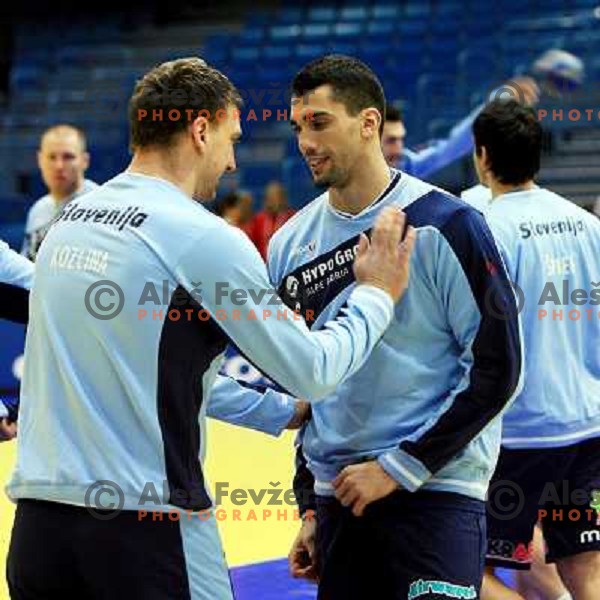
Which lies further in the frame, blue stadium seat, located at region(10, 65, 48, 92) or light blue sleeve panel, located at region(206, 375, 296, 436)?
blue stadium seat, located at region(10, 65, 48, 92)

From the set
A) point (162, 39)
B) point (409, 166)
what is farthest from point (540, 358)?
point (162, 39)

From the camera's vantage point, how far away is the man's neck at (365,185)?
348cm

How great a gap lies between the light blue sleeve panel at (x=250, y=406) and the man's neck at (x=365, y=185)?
20.3 inches

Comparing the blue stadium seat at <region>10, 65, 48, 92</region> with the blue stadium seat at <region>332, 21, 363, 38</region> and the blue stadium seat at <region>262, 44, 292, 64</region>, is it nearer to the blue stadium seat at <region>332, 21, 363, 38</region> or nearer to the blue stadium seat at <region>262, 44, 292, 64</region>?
the blue stadium seat at <region>262, 44, 292, 64</region>

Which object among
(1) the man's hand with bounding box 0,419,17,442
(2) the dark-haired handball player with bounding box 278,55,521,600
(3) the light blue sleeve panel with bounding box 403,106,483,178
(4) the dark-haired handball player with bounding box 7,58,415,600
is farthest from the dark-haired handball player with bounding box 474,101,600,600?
(3) the light blue sleeve panel with bounding box 403,106,483,178

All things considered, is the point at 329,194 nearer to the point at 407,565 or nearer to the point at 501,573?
the point at 407,565

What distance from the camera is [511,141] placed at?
15.1 feet

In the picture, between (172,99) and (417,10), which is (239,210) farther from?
(172,99)

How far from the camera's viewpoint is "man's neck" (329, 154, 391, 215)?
348 cm

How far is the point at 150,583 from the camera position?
108 inches

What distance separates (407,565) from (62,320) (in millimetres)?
1071

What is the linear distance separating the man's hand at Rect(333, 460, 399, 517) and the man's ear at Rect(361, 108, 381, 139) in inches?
32.1

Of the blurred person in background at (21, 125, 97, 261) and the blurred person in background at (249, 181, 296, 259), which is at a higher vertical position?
the blurred person in background at (21, 125, 97, 261)

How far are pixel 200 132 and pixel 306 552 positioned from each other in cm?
132
